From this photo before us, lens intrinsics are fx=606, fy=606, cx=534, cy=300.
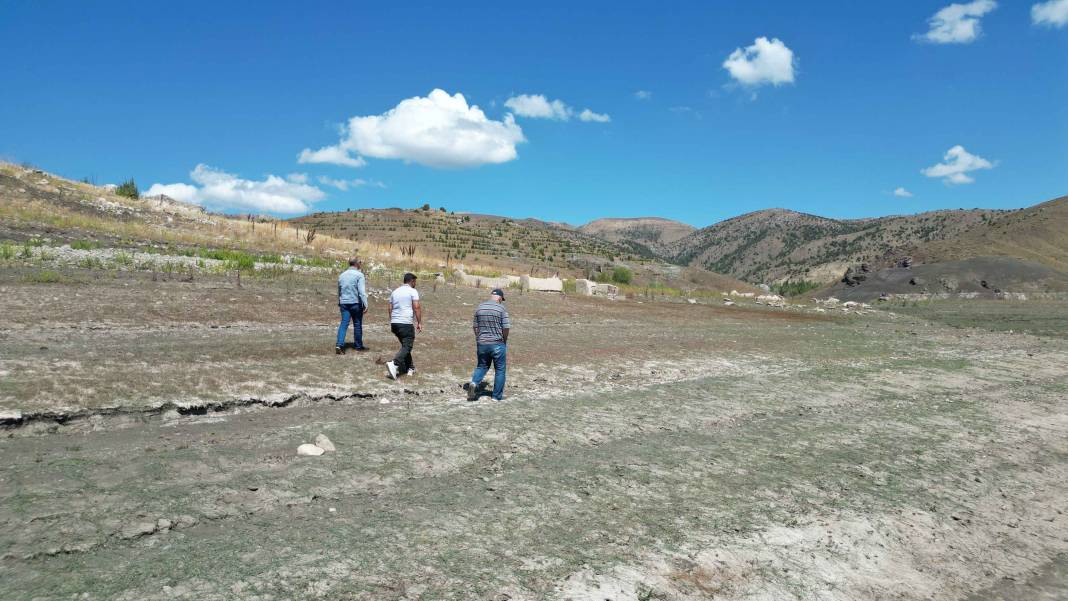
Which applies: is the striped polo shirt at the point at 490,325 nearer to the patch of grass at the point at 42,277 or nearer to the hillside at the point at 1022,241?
the patch of grass at the point at 42,277

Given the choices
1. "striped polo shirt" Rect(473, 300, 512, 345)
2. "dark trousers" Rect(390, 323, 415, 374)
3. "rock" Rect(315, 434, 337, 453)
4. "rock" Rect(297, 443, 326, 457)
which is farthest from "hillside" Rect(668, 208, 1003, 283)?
"rock" Rect(297, 443, 326, 457)

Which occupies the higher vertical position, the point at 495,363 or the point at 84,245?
the point at 84,245

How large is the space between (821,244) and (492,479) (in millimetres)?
160922

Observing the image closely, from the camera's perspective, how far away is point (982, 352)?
1973cm

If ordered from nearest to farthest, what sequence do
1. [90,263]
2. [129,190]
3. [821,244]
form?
[90,263] → [129,190] → [821,244]

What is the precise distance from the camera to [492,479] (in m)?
6.24

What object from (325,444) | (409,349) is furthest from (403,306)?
(325,444)

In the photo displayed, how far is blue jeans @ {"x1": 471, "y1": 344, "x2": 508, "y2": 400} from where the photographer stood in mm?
9586

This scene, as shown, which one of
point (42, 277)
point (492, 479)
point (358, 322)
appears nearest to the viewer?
point (492, 479)

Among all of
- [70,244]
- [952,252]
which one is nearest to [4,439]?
[70,244]

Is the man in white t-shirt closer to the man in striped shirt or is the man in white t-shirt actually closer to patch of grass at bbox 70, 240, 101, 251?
the man in striped shirt

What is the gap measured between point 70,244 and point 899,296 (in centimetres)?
6546

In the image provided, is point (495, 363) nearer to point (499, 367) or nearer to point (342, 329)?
point (499, 367)

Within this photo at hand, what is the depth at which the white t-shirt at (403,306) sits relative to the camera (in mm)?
10766
